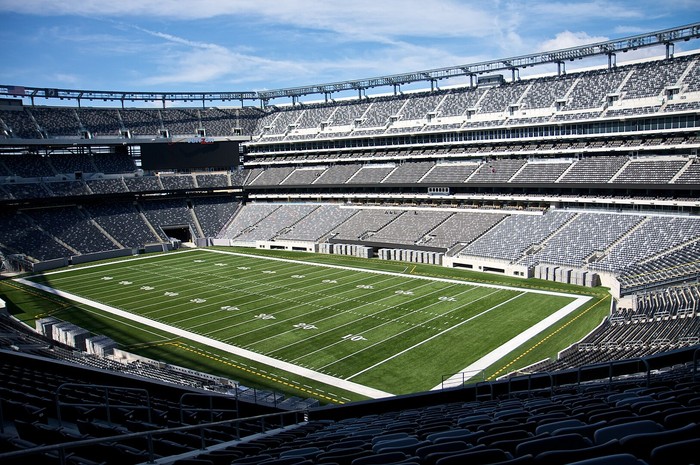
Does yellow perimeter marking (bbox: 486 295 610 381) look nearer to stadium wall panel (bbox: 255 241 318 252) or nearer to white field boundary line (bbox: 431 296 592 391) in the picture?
white field boundary line (bbox: 431 296 592 391)

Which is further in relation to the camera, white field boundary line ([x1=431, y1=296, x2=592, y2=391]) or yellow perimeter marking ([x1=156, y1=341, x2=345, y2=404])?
white field boundary line ([x1=431, y1=296, x2=592, y2=391])

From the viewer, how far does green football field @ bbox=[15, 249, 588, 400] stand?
2386cm

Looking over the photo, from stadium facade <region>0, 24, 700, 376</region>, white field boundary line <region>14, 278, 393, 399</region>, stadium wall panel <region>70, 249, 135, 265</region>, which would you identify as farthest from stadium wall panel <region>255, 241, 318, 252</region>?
white field boundary line <region>14, 278, 393, 399</region>

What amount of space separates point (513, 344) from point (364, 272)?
63.7 feet

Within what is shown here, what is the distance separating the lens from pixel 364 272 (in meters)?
43.5

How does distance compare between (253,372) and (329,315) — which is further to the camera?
(329,315)

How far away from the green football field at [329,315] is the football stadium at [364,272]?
217mm

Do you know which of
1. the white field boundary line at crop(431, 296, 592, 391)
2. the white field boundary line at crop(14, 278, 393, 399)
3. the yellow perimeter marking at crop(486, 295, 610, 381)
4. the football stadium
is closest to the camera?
the football stadium

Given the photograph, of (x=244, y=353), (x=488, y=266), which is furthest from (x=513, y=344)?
(x=488, y=266)

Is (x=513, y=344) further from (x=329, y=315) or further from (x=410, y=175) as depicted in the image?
(x=410, y=175)

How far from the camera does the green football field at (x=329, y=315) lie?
78.3ft

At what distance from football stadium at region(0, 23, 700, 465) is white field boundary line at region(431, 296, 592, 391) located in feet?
0.54

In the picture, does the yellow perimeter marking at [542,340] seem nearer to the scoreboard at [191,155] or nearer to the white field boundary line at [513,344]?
the white field boundary line at [513,344]

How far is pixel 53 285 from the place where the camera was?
43062 mm
